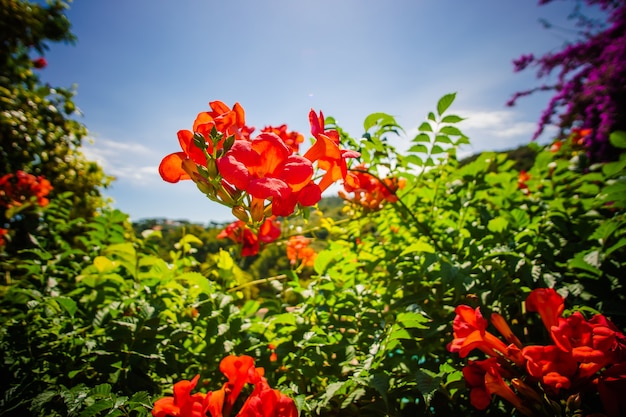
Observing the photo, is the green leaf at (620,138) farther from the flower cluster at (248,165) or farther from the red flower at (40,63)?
the red flower at (40,63)

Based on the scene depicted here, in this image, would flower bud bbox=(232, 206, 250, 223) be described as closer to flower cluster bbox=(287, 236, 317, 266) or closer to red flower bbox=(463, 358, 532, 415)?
red flower bbox=(463, 358, 532, 415)

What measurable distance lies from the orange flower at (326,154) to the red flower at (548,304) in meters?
0.91

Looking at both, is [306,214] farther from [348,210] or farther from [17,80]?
[17,80]

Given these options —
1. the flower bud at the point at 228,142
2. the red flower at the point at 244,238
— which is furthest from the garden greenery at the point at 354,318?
the red flower at the point at 244,238

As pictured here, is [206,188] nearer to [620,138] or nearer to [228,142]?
[228,142]

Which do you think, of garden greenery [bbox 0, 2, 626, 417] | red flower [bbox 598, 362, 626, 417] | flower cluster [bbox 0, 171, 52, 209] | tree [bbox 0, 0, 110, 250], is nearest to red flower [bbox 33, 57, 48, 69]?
tree [bbox 0, 0, 110, 250]

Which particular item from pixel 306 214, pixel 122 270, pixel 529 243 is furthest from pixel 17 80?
pixel 529 243

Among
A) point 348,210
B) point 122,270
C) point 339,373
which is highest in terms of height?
point 348,210

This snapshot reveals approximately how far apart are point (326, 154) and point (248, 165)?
277 mm

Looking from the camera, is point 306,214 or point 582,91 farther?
point 582,91

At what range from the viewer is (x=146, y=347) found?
130cm

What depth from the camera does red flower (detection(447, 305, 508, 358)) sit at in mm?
1050

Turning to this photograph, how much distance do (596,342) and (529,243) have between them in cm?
66

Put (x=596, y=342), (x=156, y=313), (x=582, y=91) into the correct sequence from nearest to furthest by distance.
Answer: (x=596, y=342) < (x=156, y=313) < (x=582, y=91)
